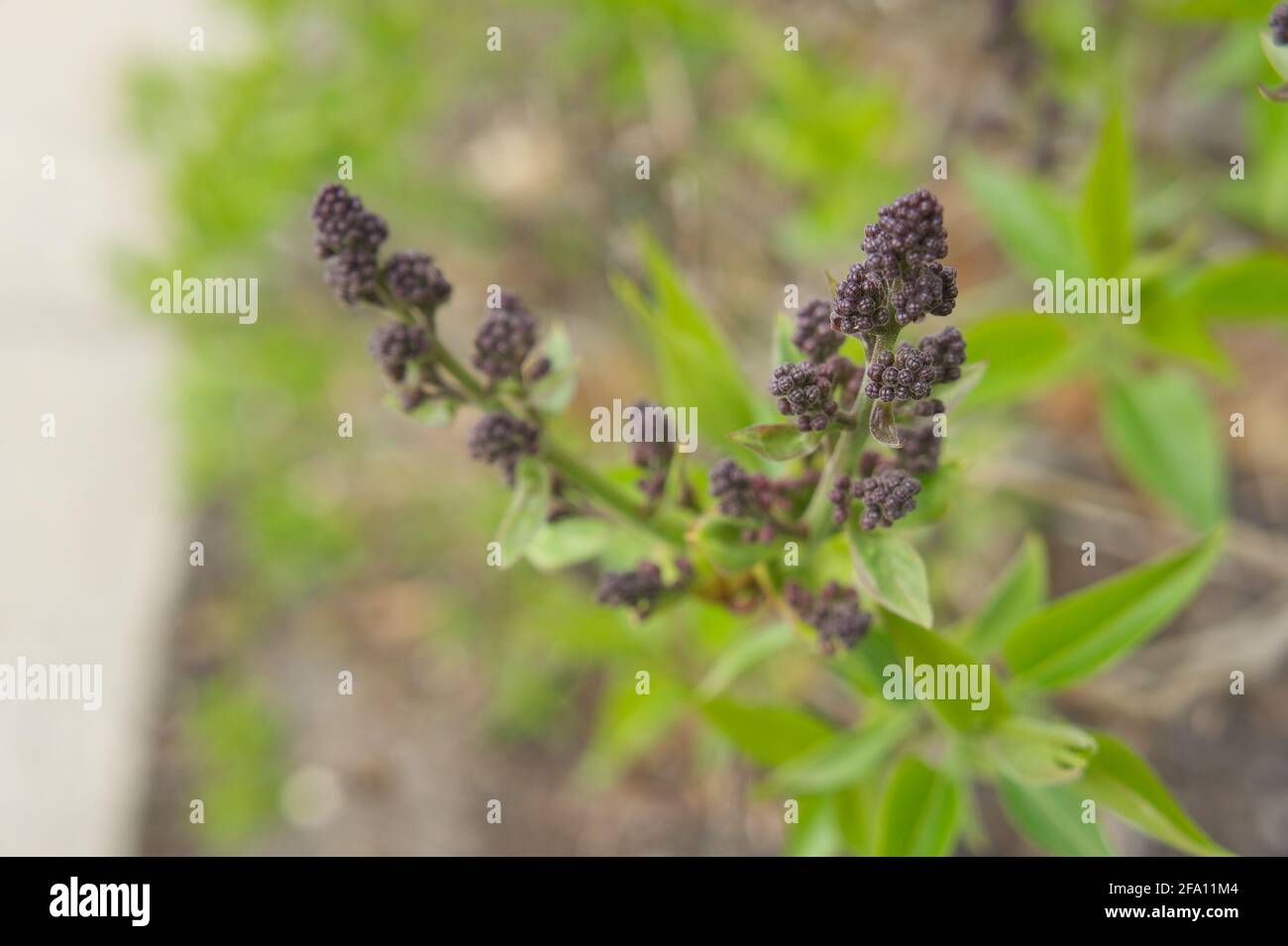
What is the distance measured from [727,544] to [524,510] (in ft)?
0.86

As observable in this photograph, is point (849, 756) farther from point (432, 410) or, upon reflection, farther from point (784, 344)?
point (432, 410)

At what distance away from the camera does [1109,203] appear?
190 centimetres

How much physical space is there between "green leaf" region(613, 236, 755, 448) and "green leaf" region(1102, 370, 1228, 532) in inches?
37.5

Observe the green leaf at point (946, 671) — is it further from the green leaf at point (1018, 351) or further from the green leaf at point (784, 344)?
the green leaf at point (1018, 351)

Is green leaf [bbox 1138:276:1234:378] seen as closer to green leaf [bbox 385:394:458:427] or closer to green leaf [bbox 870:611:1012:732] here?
green leaf [bbox 870:611:1012:732]

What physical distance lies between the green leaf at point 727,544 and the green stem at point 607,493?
0.10 m

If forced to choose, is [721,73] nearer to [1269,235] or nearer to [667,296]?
[1269,235]

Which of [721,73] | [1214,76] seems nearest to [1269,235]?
[1214,76]

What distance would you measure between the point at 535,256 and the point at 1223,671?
116 inches
